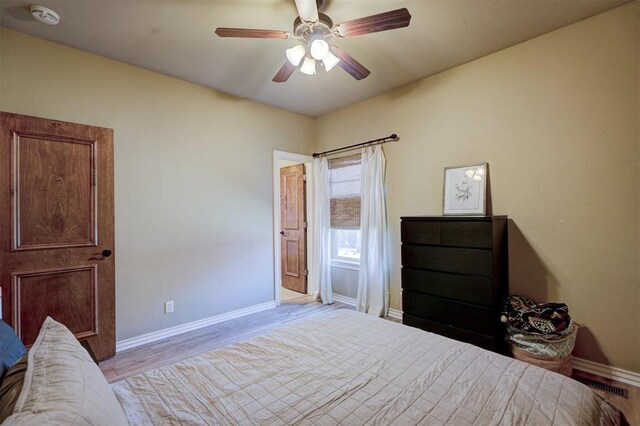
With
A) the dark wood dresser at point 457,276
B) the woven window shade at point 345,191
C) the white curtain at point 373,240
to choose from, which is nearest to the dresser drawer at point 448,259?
the dark wood dresser at point 457,276

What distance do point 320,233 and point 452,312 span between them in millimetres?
2125

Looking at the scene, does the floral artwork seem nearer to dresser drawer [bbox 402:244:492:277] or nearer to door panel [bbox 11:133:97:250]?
dresser drawer [bbox 402:244:492:277]

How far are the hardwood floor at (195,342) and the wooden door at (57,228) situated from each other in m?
0.25

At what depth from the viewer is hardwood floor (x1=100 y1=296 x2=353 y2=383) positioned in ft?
7.98

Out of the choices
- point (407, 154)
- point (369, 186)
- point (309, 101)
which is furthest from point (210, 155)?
point (407, 154)

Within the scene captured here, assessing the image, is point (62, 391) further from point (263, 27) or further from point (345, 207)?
point (345, 207)

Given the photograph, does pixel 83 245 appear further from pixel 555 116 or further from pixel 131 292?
pixel 555 116

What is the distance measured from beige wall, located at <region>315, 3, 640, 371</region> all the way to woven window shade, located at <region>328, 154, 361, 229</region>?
1152 mm

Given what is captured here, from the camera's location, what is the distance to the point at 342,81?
126 inches

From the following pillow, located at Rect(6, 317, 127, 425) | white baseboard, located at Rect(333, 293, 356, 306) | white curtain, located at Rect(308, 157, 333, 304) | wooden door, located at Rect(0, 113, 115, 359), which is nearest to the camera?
pillow, located at Rect(6, 317, 127, 425)

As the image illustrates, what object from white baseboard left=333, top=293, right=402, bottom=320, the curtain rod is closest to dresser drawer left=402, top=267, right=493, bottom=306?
white baseboard left=333, top=293, right=402, bottom=320

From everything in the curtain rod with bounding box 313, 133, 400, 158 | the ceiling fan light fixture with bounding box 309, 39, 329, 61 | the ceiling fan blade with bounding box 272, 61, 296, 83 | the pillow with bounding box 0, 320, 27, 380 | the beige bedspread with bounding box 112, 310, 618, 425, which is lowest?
the beige bedspread with bounding box 112, 310, 618, 425

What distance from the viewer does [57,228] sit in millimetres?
2389

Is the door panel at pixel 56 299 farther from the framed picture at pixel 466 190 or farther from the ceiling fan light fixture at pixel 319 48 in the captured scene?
the framed picture at pixel 466 190
